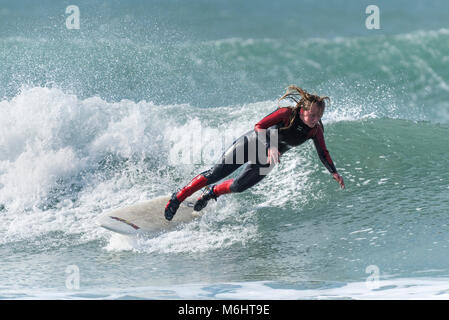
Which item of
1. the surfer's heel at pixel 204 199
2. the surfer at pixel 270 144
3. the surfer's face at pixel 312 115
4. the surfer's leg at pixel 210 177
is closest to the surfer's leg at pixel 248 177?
the surfer at pixel 270 144

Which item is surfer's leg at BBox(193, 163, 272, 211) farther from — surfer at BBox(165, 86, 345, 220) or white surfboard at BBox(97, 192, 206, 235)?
white surfboard at BBox(97, 192, 206, 235)

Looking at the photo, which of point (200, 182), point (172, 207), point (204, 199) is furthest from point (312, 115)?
point (172, 207)

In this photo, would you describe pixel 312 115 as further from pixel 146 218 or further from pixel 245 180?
pixel 146 218

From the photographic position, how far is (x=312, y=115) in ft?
15.7

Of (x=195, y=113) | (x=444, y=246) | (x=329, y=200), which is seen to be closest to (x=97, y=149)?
(x=195, y=113)

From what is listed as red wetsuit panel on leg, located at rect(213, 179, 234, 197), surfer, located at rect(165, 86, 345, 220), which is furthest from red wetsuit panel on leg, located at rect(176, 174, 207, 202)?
red wetsuit panel on leg, located at rect(213, 179, 234, 197)

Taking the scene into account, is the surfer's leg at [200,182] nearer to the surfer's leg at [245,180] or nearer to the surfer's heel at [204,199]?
the surfer's leg at [245,180]

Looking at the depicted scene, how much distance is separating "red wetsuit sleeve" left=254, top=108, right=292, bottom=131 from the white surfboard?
60.0 inches

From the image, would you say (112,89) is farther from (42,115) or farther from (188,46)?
(42,115)

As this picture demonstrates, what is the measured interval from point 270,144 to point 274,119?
0.24 m

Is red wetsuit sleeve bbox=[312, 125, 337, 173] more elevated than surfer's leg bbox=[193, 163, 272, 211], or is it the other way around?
red wetsuit sleeve bbox=[312, 125, 337, 173]

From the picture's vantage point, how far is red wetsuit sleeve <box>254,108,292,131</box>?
4.85 meters

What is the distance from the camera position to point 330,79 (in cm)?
1673
